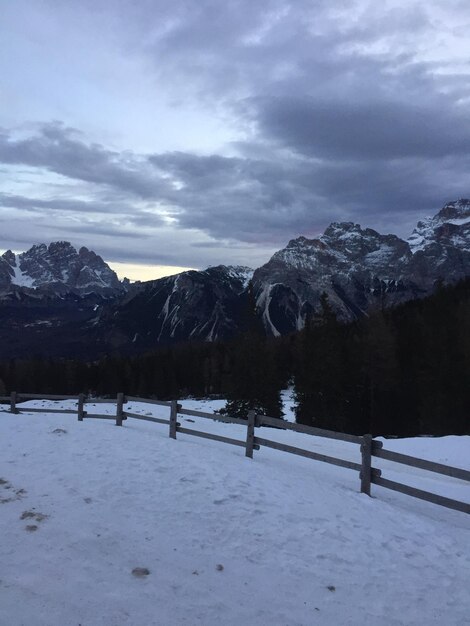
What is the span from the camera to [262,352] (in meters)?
41.5

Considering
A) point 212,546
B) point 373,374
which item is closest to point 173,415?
point 212,546

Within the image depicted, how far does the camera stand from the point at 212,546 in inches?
287

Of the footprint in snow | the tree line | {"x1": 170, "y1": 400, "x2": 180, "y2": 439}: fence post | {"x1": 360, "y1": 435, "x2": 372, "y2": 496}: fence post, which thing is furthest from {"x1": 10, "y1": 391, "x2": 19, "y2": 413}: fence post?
the tree line

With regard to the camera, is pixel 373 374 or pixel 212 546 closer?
pixel 212 546

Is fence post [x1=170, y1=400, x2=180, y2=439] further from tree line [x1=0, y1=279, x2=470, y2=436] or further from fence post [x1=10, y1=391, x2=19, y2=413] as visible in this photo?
tree line [x1=0, y1=279, x2=470, y2=436]

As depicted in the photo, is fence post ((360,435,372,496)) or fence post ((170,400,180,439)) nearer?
fence post ((360,435,372,496))

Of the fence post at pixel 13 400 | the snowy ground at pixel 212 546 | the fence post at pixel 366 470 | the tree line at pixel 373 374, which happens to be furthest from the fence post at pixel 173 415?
the tree line at pixel 373 374

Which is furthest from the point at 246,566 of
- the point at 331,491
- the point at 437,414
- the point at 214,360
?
the point at 214,360

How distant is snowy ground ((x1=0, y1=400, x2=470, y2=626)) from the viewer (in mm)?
5676

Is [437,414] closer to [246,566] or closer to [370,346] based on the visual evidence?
[370,346]

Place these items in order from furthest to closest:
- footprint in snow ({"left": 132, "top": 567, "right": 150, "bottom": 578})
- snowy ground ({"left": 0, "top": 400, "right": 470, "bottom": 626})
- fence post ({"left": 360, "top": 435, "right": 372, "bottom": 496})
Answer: fence post ({"left": 360, "top": 435, "right": 372, "bottom": 496}) < footprint in snow ({"left": 132, "top": 567, "right": 150, "bottom": 578}) < snowy ground ({"left": 0, "top": 400, "right": 470, "bottom": 626})

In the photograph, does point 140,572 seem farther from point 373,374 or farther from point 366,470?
point 373,374

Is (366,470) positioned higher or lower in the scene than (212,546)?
higher

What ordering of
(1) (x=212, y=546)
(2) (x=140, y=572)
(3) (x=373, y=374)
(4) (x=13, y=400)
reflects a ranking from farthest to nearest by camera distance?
(3) (x=373, y=374)
(4) (x=13, y=400)
(1) (x=212, y=546)
(2) (x=140, y=572)
